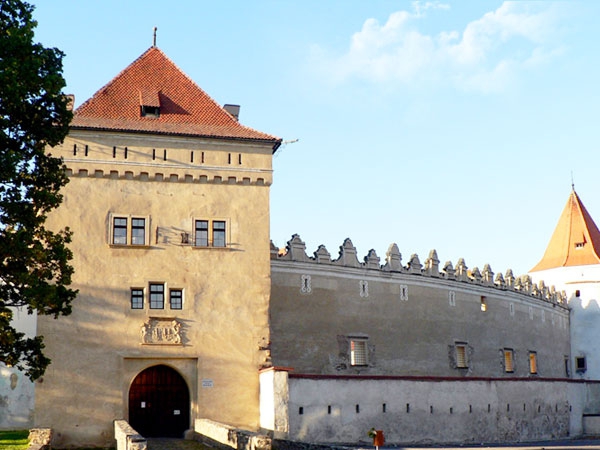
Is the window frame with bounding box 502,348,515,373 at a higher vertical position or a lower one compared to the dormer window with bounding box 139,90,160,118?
lower

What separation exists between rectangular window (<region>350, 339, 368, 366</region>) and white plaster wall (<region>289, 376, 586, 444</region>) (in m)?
4.50

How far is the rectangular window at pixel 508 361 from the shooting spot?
1457 inches

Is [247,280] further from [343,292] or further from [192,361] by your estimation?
[343,292]

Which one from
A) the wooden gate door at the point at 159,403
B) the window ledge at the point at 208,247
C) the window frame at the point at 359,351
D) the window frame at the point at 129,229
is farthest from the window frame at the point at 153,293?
the window frame at the point at 359,351

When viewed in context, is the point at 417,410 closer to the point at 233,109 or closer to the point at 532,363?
the point at 233,109

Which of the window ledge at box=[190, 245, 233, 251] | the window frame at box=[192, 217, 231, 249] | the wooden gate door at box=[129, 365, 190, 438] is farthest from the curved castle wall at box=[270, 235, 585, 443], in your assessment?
the window frame at box=[192, 217, 231, 249]

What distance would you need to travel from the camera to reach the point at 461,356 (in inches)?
1345

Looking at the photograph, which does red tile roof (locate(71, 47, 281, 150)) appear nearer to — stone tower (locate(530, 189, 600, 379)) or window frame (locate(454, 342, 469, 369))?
window frame (locate(454, 342, 469, 369))

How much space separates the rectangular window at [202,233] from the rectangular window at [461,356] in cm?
1418

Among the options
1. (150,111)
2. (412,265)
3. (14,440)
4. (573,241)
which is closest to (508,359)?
(412,265)

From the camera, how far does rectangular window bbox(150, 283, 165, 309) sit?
75.7ft

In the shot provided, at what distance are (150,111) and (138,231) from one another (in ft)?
11.7

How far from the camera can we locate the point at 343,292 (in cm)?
3025

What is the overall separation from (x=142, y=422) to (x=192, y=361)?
2.12 m
